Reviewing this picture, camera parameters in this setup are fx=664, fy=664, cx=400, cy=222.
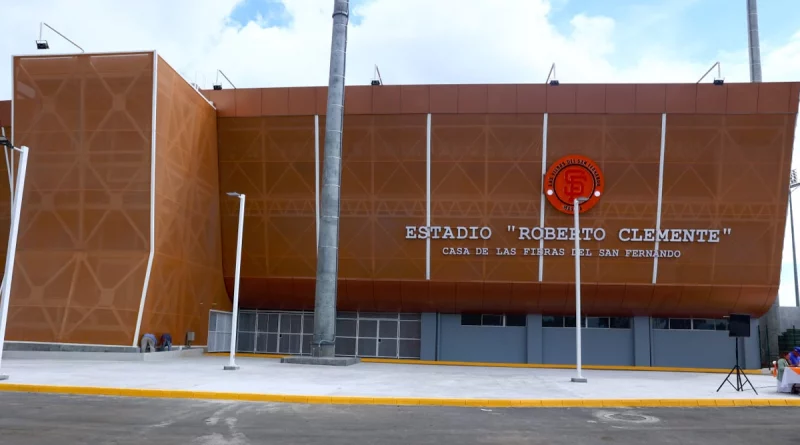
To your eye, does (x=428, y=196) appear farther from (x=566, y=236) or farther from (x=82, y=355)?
(x=82, y=355)

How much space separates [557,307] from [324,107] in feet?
51.2

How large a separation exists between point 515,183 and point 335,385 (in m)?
17.3

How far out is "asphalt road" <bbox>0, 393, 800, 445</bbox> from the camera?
10.4m

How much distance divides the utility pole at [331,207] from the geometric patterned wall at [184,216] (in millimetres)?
6469

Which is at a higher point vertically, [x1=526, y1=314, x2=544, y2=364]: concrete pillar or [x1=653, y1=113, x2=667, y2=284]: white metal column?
[x1=653, y1=113, x2=667, y2=284]: white metal column

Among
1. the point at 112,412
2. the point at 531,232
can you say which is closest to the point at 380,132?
the point at 531,232

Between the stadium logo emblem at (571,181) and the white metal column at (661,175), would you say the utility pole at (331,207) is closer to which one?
the stadium logo emblem at (571,181)

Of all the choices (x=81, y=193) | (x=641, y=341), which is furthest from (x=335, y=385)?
(x=641, y=341)

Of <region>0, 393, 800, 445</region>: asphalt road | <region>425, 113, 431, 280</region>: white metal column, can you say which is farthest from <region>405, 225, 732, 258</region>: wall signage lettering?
<region>0, 393, 800, 445</region>: asphalt road

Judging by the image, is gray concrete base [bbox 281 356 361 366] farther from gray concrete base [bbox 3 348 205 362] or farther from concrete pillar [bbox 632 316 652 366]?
concrete pillar [bbox 632 316 652 366]

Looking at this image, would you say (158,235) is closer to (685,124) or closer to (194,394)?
(194,394)

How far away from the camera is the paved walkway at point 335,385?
1595 centimetres

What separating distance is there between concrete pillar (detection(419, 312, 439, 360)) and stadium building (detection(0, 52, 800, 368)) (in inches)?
3.0

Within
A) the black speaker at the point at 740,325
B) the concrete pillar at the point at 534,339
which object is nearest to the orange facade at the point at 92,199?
the concrete pillar at the point at 534,339
